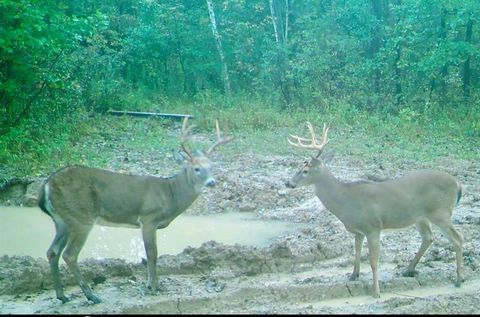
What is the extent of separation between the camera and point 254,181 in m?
14.8

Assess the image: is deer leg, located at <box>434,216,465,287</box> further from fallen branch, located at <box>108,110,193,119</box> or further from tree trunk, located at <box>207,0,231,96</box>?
tree trunk, located at <box>207,0,231,96</box>

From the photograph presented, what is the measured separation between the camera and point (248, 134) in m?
21.1

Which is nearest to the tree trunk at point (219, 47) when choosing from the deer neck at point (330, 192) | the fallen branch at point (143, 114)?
the fallen branch at point (143, 114)

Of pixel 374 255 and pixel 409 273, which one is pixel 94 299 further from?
pixel 409 273

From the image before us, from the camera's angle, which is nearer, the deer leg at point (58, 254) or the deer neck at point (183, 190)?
the deer leg at point (58, 254)

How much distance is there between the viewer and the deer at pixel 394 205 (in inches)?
359

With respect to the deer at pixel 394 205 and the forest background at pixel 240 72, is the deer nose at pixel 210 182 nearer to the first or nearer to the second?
the deer at pixel 394 205

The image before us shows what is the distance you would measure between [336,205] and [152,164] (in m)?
7.87

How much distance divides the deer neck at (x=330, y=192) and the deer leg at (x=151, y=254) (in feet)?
6.94

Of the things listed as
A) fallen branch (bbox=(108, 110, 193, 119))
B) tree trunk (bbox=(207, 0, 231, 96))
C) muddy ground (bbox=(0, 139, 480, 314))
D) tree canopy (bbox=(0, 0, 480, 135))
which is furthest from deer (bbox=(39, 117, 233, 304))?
tree trunk (bbox=(207, 0, 231, 96))

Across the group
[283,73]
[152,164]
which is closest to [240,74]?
[283,73]

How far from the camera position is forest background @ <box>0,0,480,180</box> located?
700 inches

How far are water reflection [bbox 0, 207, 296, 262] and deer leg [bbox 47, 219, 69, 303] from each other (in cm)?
193

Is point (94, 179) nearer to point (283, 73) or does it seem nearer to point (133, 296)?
point (133, 296)
